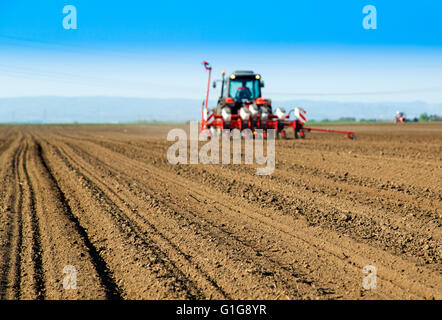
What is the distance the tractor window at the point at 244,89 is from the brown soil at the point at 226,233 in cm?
1001

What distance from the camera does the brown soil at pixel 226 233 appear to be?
3947mm

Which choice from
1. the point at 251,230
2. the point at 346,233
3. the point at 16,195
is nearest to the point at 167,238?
the point at 251,230

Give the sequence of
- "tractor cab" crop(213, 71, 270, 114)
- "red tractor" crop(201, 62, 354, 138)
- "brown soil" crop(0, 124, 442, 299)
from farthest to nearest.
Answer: "tractor cab" crop(213, 71, 270, 114), "red tractor" crop(201, 62, 354, 138), "brown soil" crop(0, 124, 442, 299)

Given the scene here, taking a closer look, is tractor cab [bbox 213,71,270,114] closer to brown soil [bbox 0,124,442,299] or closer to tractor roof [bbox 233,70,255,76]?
tractor roof [bbox 233,70,255,76]

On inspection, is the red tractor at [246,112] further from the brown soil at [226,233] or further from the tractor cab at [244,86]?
the brown soil at [226,233]

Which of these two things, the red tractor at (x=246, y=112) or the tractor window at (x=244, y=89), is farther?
the tractor window at (x=244, y=89)

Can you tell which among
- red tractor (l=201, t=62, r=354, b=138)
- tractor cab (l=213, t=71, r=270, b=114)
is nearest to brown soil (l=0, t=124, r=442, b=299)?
red tractor (l=201, t=62, r=354, b=138)

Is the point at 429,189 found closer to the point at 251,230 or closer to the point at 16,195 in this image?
the point at 251,230

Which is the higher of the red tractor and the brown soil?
the red tractor

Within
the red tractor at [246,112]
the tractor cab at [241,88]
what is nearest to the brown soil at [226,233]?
the red tractor at [246,112]

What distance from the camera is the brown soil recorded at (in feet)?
13.0

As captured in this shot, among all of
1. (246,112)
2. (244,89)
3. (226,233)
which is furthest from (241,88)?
(226,233)

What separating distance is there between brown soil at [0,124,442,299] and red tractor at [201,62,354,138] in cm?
791

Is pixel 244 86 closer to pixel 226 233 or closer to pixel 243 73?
pixel 243 73
